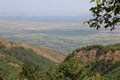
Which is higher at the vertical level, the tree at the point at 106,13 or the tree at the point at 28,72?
the tree at the point at 106,13

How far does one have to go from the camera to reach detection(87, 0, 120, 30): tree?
1480 cm

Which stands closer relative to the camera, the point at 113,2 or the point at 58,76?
the point at 113,2

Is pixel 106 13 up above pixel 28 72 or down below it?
above

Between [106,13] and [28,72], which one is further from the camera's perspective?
[28,72]

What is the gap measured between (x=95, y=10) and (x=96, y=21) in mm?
582

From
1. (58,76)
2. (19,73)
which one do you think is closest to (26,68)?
(19,73)

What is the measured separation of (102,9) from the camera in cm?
1502

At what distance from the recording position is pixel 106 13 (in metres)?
15.1

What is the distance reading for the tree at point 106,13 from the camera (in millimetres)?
14797

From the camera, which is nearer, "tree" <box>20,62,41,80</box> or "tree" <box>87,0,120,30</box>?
"tree" <box>87,0,120,30</box>

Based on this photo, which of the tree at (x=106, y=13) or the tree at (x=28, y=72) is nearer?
the tree at (x=106, y=13)

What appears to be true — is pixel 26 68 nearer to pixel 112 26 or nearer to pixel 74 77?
pixel 74 77

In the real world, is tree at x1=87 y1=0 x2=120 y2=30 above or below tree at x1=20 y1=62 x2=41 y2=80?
above

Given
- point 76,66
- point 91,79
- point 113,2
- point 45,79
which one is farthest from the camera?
point 45,79
